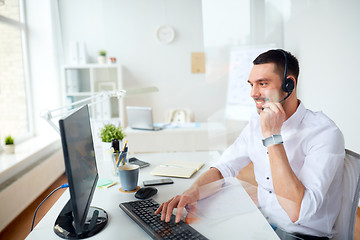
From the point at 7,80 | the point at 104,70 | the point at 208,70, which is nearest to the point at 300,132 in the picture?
the point at 208,70

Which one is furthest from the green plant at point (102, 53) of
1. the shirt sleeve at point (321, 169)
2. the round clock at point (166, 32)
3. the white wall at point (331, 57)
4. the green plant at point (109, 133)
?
the shirt sleeve at point (321, 169)

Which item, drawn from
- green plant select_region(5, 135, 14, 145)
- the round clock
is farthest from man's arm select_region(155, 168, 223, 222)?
green plant select_region(5, 135, 14, 145)

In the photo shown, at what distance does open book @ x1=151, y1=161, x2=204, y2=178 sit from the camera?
119 cm

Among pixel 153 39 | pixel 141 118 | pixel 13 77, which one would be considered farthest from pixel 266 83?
pixel 13 77

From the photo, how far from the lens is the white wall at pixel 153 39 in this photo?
135 cm

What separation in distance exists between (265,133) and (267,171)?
18 cm

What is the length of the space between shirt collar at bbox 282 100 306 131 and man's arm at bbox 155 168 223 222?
369 mm

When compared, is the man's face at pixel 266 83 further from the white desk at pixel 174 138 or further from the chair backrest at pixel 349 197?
the white desk at pixel 174 138

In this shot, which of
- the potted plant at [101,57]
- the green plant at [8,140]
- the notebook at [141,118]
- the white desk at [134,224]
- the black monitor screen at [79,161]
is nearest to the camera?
the black monitor screen at [79,161]

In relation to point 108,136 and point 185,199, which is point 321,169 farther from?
point 108,136

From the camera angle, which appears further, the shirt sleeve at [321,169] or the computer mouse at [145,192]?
the computer mouse at [145,192]

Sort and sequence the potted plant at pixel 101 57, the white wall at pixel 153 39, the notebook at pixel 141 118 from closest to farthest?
the white wall at pixel 153 39 < the notebook at pixel 141 118 < the potted plant at pixel 101 57

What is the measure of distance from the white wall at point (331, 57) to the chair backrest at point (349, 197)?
0.03 meters

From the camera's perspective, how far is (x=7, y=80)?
8.86 feet
